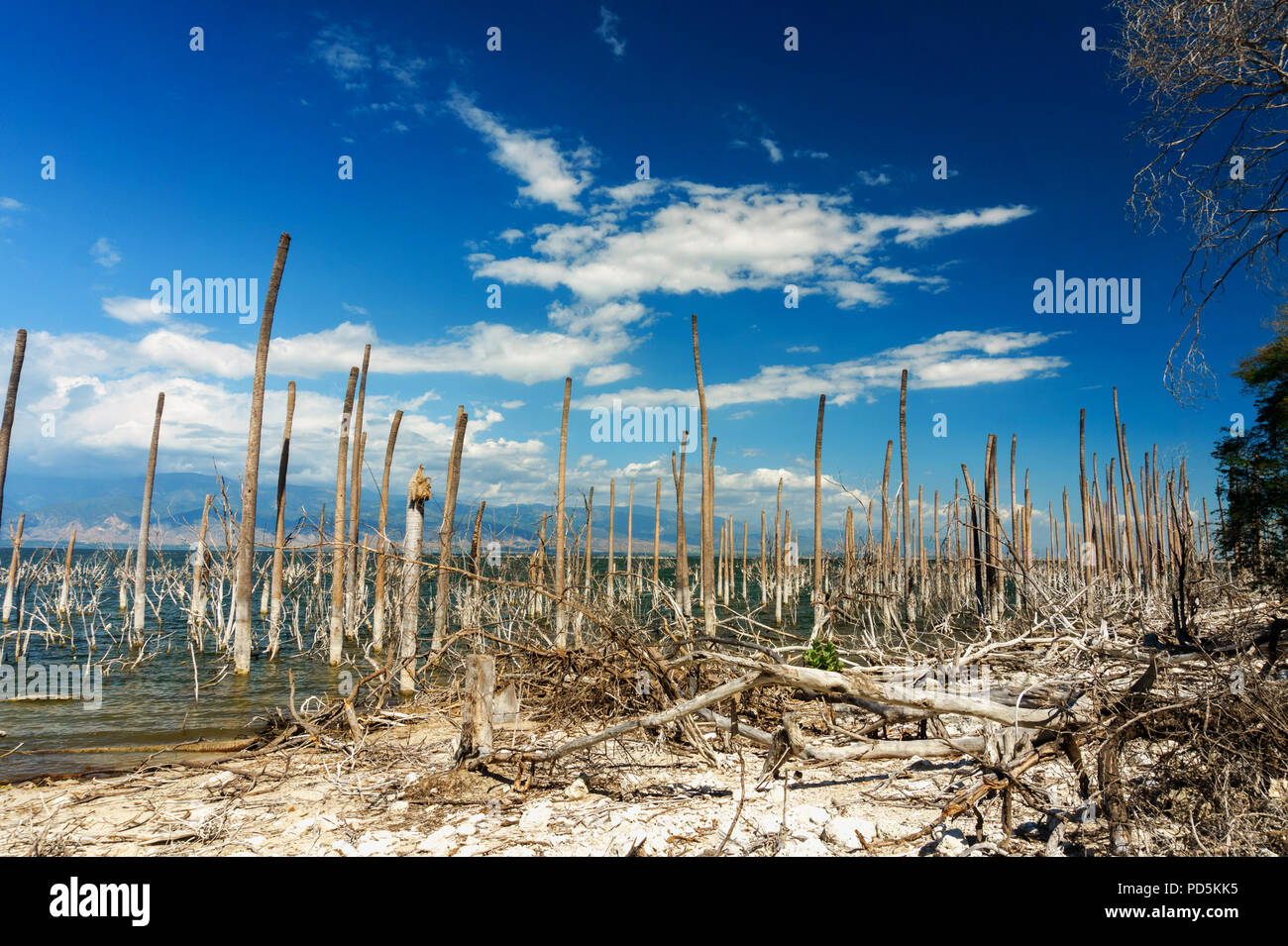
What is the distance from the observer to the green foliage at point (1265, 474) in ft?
48.9

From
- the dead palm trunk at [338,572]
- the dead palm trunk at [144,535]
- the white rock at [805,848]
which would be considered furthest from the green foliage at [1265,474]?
the dead palm trunk at [144,535]

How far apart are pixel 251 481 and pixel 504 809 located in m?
10.1

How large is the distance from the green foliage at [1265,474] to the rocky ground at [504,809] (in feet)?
44.7

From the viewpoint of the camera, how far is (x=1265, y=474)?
1591 centimetres

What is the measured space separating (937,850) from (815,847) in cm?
66

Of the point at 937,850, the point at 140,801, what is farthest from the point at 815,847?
the point at 140,801

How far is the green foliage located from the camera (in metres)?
14.9

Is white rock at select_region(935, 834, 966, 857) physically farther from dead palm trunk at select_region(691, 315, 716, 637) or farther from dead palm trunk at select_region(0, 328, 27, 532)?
dead palm trunk at select_region(0, 328, 27, 532)

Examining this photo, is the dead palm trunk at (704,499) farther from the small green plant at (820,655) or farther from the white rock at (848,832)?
the white rock at (848,832)

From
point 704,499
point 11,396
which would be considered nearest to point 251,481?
point 11,396

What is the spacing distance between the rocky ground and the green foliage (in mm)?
13625

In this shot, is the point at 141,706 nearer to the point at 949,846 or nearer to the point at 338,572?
the point at 338,572

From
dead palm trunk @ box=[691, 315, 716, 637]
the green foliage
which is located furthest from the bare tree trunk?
the green foliage

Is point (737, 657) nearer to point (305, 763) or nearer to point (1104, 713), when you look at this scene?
point (1104, 713)
